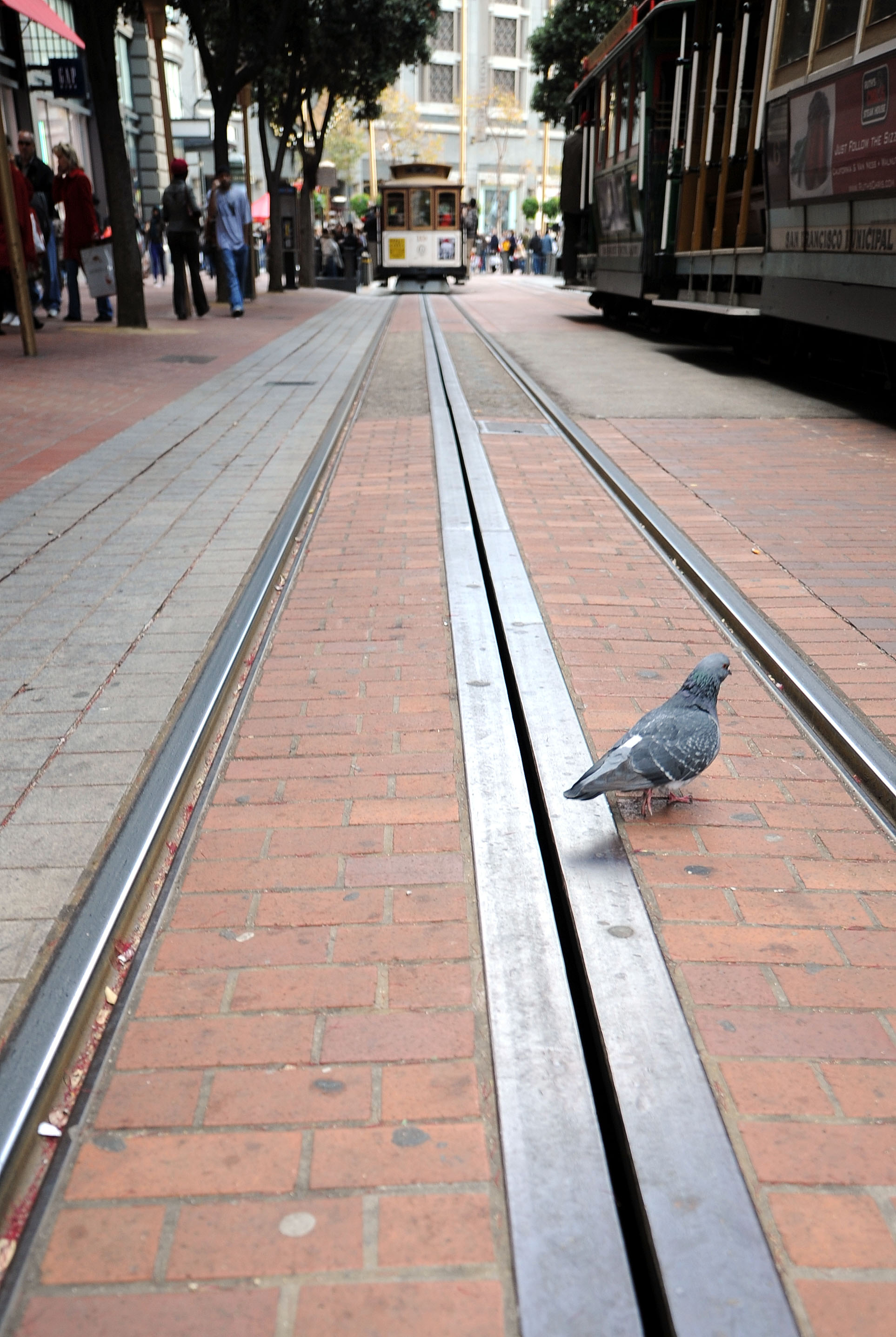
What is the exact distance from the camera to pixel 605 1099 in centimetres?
201

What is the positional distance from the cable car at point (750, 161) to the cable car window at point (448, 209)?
1695cm

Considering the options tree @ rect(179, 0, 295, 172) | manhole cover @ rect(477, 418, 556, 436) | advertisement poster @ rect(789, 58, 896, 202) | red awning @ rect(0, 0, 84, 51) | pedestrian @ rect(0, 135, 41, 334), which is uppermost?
tree @ rect(179, 0, 295, 172)

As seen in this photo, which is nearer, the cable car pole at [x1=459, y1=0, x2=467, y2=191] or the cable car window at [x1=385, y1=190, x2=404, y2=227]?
the cable car window at [x1=385, y1=190, x2=404, y2=227]

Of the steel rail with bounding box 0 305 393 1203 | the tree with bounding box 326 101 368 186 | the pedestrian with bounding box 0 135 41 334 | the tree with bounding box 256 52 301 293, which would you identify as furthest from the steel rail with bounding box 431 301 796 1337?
the tree with bounding box 326 101 368 186

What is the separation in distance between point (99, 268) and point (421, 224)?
2214 cm

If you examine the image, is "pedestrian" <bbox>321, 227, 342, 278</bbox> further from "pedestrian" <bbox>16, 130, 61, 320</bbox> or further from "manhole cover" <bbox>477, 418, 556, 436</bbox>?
"manhole cover" <bbox>477, 418, 556, 436</bbox>

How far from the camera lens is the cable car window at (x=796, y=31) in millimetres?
9727

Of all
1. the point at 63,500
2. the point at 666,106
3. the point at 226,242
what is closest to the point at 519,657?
the point at 63,500

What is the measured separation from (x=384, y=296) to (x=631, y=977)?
3321 centimetres

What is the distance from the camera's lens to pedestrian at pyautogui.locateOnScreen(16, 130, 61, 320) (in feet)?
50.4

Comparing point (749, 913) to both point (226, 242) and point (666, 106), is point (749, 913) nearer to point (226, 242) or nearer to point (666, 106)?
point (666, 106)

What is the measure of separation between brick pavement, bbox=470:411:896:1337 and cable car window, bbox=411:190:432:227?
34332mm

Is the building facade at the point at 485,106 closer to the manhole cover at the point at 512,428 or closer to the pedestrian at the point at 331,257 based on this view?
the pedestrian at the point at 331,257

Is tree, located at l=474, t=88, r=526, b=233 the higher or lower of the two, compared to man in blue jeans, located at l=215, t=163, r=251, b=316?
higher
